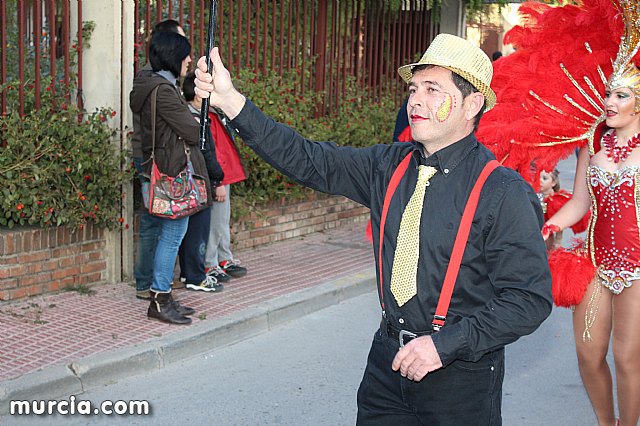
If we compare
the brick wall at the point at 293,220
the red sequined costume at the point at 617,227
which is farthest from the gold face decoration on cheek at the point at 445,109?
the brick wall at the point at 293,220

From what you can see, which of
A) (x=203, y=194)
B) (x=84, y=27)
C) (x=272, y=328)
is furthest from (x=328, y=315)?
(x=84, y=27)

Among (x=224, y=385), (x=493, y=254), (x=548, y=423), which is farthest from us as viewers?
(x=224, y=385)

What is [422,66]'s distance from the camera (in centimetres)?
310

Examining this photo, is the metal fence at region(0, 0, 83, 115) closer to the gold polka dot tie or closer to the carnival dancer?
the carnival dancer

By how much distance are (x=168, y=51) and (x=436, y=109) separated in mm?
3834

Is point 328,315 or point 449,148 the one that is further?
point 328,315

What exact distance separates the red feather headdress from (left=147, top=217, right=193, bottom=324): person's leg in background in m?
2.57

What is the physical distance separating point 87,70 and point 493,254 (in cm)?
529

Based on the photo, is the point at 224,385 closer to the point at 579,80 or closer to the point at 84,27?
the point at 579,80

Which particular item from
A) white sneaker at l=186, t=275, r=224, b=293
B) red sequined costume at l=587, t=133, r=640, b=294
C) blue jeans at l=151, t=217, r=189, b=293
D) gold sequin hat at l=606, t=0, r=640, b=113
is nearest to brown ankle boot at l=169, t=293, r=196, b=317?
blue jeans at l=151, t=217, r=189, b=293

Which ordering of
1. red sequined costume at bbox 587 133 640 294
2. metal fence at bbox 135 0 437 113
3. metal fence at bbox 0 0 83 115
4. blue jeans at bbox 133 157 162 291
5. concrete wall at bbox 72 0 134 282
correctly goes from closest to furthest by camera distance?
red sequined costume at bbox 587 133 640 294, metal fence at bbox 0 0 83 115, blue jeans at bbox 133 157 162 291, concrete wall at bbox 72 0 134 282, metal fence at bbox 135 0 437 113

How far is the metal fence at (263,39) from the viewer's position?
7109 mm

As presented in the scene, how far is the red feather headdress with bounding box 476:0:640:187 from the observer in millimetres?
4824

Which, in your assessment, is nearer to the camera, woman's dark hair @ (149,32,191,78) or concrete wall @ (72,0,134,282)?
woman's dark hair @ (149,32,191,78)
